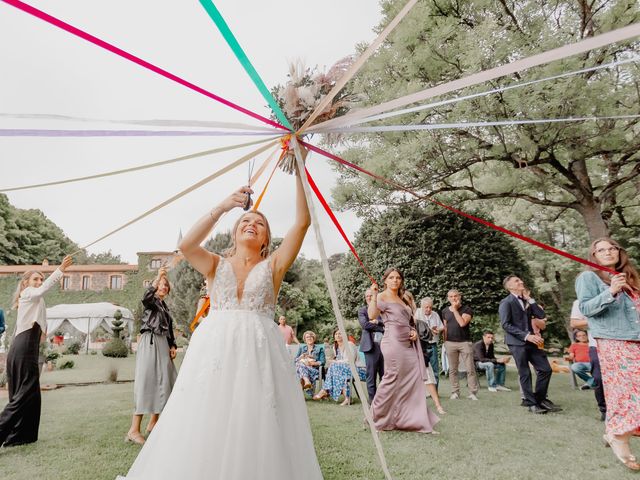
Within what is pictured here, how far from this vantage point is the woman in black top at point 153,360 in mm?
4664

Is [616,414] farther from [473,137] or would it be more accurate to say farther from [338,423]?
[473,137]

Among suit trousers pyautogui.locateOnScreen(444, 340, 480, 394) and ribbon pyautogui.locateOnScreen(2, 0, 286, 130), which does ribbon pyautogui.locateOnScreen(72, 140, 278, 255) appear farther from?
suit trousers pyautogui.locateOnScreen(444, 340, 480, 394)

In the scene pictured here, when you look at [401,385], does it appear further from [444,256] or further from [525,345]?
[444,256]

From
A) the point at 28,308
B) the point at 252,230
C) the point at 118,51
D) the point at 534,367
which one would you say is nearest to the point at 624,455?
the point at 534,367

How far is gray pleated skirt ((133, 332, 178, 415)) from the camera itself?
464 cm

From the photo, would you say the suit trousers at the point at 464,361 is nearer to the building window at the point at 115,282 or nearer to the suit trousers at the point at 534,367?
the suit trousers at the point at 534,367

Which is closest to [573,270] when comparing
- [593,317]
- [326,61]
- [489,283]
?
[489,283]

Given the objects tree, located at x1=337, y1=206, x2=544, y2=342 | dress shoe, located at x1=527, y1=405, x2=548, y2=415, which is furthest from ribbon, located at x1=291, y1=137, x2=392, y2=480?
tree, located at x1=337, y1=206, x2=544, y2=342

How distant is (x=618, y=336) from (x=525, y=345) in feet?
8.72

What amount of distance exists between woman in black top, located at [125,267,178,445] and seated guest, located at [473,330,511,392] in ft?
22.5

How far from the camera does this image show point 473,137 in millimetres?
9906

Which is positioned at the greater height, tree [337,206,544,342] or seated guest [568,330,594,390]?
tree [337,206,544,342]

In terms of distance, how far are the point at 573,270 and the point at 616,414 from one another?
834 inches

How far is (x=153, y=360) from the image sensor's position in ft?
15.8
